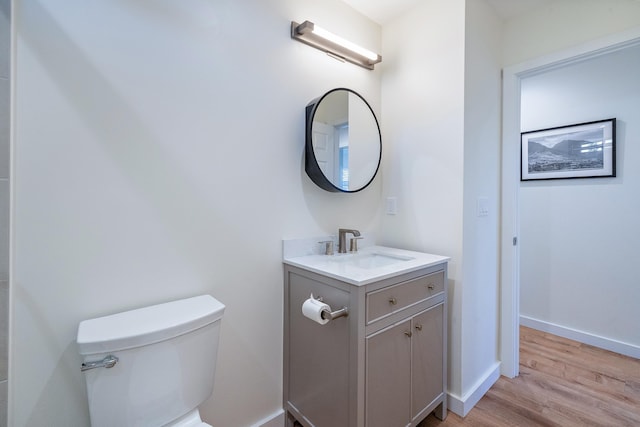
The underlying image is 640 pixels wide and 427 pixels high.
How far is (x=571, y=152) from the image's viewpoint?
8.10 ft

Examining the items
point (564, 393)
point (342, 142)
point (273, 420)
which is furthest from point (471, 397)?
point (342, 142)

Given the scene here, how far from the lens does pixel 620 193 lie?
7.33 ft

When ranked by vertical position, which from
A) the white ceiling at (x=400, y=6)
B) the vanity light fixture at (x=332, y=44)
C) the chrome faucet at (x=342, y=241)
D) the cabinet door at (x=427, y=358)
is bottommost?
the cabinet door at (x=427, y=358)

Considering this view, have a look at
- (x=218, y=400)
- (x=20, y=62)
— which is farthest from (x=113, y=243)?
(x=218, y=400)

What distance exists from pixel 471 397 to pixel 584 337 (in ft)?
4.98

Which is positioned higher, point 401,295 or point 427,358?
point 401,295

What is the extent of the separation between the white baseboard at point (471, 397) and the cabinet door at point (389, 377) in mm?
446

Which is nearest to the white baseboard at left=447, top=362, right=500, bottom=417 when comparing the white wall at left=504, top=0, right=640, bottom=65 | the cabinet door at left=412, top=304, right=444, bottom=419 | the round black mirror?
the cabinet door at left=412, top=304, right=444, bottom=419

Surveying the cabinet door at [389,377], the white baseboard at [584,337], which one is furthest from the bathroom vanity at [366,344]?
the white baseboard at [584,337]

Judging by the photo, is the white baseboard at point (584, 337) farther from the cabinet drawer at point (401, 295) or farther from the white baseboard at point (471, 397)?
the cabinet drawer at point (401, 295)

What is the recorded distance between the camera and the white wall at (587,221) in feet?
7.21

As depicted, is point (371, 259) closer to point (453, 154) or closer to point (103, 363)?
point (453, 154)

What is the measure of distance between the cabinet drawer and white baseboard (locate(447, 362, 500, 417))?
0.66 meters

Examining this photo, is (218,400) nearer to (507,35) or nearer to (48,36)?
(48,36)
